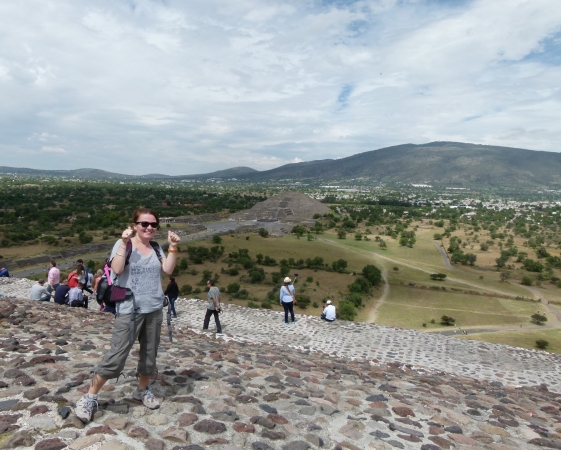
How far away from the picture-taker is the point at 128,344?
3779 mm

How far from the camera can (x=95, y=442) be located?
3416mm

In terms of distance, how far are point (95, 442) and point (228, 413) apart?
140cm

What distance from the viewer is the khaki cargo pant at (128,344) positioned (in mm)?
3717

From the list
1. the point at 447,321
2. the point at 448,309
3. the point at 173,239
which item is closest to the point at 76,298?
the point at 173,239

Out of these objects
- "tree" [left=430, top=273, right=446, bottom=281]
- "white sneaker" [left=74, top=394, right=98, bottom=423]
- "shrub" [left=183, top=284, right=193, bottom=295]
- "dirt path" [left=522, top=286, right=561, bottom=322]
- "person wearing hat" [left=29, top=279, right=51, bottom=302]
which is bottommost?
"dirt path" [left=522, top=286, right=561, bottom=322]

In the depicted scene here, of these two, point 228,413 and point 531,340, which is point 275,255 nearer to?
point 531,340

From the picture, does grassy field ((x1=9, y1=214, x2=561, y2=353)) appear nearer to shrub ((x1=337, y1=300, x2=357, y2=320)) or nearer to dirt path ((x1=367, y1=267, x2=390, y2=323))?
dirt path ((x1=367, y1=267, x2=390, y2=323))

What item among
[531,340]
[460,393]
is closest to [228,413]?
[460,393]

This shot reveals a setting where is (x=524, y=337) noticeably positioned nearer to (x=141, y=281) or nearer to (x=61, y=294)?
(x=61, y=294)

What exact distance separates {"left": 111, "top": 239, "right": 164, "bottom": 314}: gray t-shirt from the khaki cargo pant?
0.09 meters

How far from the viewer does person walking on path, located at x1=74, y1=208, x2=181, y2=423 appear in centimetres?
374

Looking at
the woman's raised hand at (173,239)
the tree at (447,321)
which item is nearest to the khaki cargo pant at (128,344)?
the woman's raised hand at (173,239)

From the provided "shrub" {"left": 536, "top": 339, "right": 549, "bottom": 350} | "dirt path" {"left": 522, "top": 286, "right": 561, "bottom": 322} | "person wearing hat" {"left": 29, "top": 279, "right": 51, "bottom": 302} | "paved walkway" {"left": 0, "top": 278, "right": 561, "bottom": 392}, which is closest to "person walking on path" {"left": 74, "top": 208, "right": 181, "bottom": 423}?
"paved walkway" {"left": 0, "top": 278, "right": 561, "bottom": 392}

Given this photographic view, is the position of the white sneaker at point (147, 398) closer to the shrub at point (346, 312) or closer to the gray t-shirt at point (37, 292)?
the gray t-shirt at point (37, 292)
